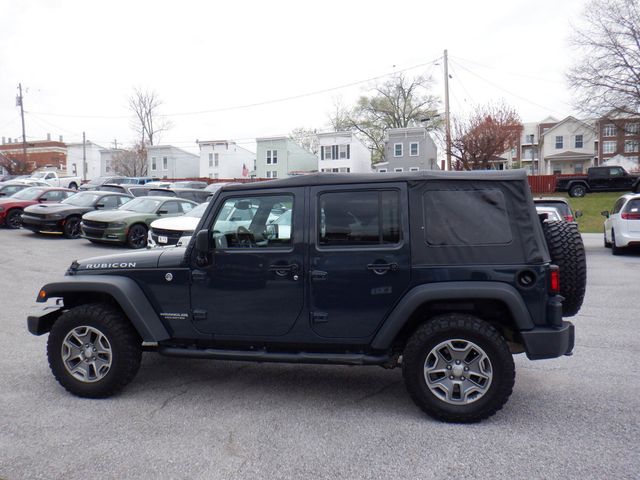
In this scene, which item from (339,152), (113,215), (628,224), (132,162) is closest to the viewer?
(628,224)

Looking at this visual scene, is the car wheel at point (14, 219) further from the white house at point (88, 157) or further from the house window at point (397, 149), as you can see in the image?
the white house at point (88, 157)

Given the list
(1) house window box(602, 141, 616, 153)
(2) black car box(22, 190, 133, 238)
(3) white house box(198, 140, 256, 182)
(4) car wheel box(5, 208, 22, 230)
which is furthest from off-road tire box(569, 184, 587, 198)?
(1) house window box(602, 141, 616, 153)

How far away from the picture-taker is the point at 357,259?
4207mm

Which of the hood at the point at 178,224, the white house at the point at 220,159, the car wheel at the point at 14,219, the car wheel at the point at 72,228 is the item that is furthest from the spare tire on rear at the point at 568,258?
the white house at the point at 220,159

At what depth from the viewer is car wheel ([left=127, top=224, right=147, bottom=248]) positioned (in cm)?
1537

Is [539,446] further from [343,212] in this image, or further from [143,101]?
[143,101]

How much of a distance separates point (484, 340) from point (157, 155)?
6915 centimetres

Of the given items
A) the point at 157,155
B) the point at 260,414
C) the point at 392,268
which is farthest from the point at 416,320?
the point at 157,155

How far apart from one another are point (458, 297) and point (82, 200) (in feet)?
56.0

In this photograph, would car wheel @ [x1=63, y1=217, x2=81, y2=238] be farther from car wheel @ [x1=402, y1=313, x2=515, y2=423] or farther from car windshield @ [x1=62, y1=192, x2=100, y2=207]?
car wheel @ [x1=402, y1=313, x2=515, y2=423]

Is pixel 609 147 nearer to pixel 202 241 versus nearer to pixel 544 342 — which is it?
pixel 544 342

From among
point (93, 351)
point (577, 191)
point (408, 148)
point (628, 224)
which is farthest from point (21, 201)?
point (408, 148)

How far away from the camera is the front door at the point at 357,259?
4.16 m

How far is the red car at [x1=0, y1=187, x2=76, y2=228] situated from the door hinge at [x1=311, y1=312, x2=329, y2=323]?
18.5 metres
